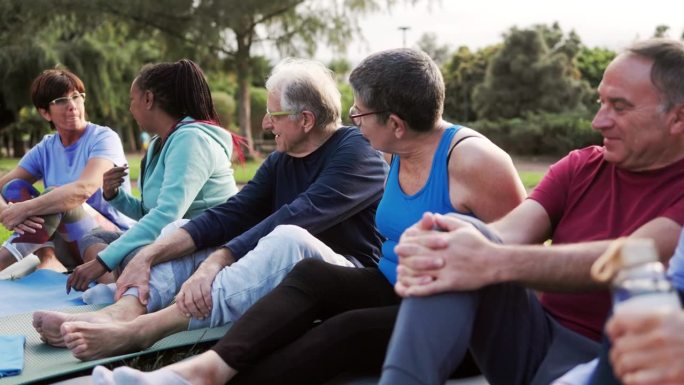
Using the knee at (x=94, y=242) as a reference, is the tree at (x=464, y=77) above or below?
below

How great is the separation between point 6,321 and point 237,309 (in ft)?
4.79

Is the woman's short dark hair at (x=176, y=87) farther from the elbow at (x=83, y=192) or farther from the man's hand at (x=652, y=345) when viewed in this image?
the man's hand at (x=652, y=345)

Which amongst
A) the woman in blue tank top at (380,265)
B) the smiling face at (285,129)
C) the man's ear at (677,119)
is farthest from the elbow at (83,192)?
the man's ear at (677,119)

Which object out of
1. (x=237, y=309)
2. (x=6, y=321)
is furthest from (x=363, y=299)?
(x=6, y=321)

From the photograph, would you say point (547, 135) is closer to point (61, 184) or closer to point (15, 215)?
point (61, 184)

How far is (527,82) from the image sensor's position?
39000 millimetres

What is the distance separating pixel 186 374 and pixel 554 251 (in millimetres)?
1234

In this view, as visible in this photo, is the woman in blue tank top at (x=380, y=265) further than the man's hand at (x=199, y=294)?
No

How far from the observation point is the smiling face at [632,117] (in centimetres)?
235

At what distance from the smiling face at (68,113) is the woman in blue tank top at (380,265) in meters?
3.00

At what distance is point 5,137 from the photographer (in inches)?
1551

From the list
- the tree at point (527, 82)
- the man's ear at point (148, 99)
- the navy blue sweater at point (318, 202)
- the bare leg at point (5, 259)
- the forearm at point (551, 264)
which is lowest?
the tree at point (527, 82)

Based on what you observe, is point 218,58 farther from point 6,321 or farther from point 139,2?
point 6,321

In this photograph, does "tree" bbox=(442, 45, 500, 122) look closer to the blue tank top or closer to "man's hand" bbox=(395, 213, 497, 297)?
the blue tank top
